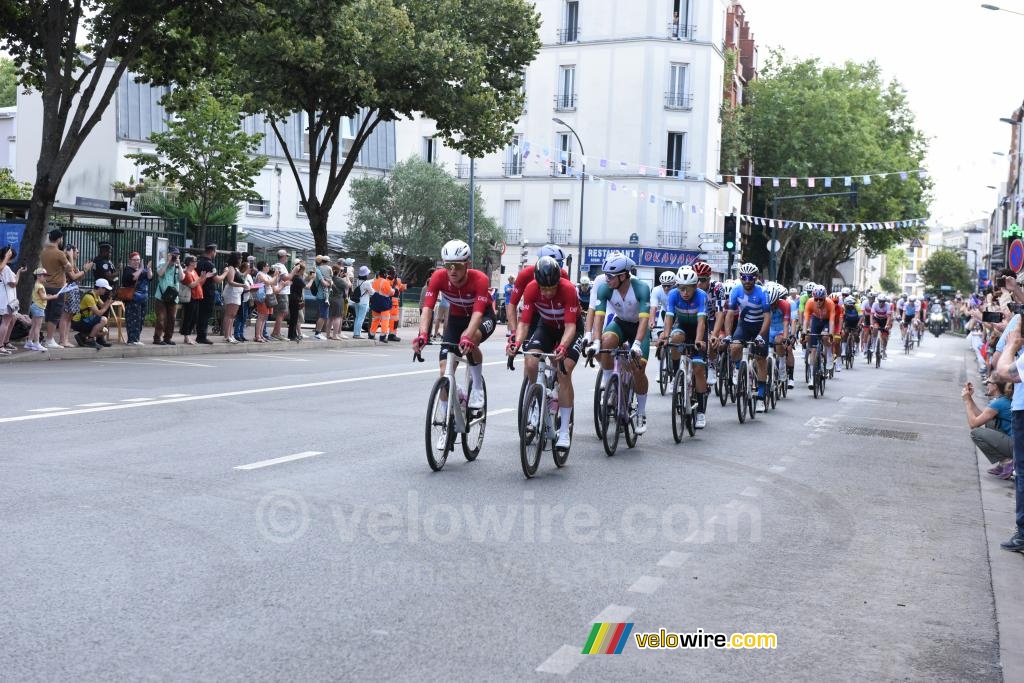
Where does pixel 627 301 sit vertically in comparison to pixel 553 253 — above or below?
below

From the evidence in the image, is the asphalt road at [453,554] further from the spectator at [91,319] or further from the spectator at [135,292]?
the spectator at [135,292]

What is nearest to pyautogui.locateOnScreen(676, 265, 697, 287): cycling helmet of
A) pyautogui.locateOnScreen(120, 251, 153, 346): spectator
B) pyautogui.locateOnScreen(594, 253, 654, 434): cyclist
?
pyautogui.locateOnScreen(594, 253, 654, 434): cyclist

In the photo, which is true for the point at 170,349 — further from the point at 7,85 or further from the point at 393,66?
the point at 7,85

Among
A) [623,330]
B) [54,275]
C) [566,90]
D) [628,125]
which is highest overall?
[566,90]

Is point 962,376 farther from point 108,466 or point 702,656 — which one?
point 702,656

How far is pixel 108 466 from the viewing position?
30.3ft

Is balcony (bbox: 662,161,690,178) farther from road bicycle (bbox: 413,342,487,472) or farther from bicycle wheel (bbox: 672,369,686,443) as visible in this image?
road bicycle (bbox: 413,342,487,472)

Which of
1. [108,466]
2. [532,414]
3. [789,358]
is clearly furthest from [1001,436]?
[789,358]

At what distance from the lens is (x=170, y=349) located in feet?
74.4

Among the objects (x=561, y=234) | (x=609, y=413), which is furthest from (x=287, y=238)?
(x=609, y=413)

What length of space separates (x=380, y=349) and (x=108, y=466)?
20310mm

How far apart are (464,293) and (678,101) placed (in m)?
52.8

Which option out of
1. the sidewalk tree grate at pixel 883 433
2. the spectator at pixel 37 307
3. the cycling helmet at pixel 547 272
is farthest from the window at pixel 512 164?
the cycling helmet at pixel 547 272

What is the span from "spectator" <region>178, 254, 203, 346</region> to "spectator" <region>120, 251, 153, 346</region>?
3.21 feet
